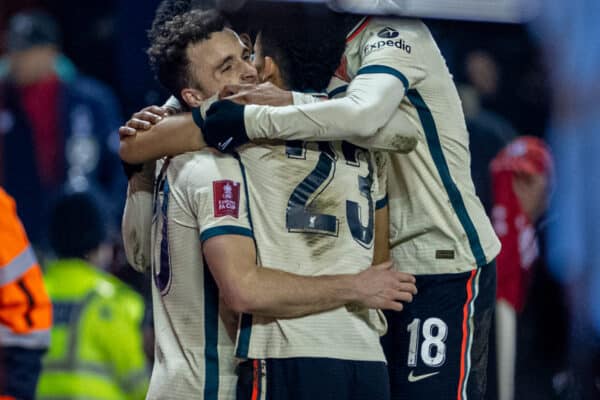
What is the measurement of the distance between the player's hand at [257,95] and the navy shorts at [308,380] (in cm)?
66

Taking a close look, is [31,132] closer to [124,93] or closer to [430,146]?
[124,93]

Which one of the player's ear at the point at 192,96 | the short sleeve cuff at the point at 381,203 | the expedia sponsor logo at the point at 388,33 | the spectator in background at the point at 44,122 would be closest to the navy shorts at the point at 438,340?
the short sleeve cuff at the point at 381,203

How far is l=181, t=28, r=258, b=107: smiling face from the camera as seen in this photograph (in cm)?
338

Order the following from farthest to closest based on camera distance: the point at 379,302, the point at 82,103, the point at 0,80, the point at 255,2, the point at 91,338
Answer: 1. the point at 91,338
2. the point at 82,103
3. the point at 0,80
4. the point at 255,2
5. the point at 379,302

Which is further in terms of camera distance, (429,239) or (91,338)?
(91,338)

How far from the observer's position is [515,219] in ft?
15.5

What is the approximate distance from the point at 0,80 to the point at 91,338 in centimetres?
119

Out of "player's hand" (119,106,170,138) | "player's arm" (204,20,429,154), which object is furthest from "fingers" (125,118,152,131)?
"player's arm" (204,20,429,154)

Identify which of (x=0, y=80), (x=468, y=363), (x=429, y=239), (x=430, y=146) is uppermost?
(x=0, y=80)

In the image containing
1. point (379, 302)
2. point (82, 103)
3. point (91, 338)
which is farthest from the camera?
point (91, 338)

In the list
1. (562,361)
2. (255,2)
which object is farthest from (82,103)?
(562,361)

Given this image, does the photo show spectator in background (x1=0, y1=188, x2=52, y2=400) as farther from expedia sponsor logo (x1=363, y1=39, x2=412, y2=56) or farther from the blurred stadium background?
expedia sponsor logo (x1=363, y1=39, x2=412, y2=56)

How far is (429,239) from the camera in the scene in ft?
11.5

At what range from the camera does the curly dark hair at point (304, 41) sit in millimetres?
3383
